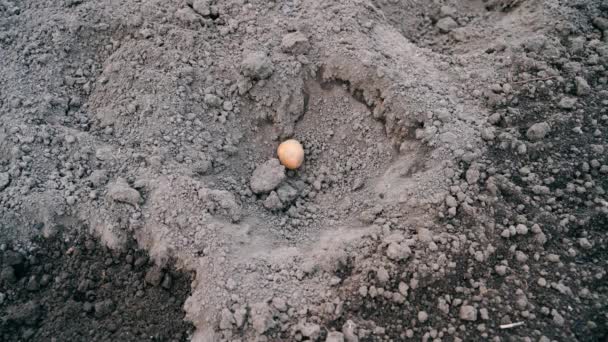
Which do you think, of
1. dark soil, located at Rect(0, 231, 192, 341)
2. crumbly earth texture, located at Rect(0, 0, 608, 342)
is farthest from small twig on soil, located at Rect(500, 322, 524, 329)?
dark soil, located at Rect(0, 231, 192, 341)

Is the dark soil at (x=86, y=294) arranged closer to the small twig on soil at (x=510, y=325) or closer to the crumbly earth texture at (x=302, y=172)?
the crumbly earth texture at (x=302, y=172)

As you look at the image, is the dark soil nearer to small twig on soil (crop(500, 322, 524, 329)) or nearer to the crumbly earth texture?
the crumbly earth texture

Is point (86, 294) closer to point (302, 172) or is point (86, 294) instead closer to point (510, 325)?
point (302, 172)

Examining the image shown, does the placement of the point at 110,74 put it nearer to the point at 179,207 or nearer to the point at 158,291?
the point at 179,207

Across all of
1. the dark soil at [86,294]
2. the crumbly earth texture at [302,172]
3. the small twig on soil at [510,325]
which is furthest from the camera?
the dark soil at [86,294]

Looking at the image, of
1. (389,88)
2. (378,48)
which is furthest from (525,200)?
(378,48)

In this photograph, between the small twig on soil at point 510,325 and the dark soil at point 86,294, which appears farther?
the dark soil at point 86,294

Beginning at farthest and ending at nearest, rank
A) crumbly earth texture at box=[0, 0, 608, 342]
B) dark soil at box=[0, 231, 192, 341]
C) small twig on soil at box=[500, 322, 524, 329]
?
1. dark soil at box=[0, 231, 192, 341]
2. crumbly earth texture at box=[0, 0, 608, 342]
3. small twig on soil at box=[500, 322, 524, 329]

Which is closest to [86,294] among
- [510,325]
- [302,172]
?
[302,172]

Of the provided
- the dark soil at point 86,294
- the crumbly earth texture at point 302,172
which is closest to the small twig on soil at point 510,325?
the crumbly earth texture at point 302,172
